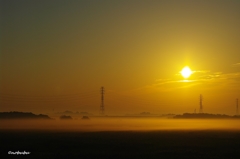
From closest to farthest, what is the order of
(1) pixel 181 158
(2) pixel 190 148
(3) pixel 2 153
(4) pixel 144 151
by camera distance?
(1) pixel 181 158 → (3) pixel 2 153 → (4) pixel 144 151 → (2) pixel 190 148

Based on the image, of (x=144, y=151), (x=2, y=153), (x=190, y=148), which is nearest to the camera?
(x=2, y=153)

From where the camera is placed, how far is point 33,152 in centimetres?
6300

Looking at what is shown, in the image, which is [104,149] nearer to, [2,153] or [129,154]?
[129,154]

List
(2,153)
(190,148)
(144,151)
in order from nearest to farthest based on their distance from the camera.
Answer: (2,153) → (144,151) → (190,148)

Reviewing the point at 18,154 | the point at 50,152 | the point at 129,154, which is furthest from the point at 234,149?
the point at 18,154

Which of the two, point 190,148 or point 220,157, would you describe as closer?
point 220,157

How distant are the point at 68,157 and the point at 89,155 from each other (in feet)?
12.4

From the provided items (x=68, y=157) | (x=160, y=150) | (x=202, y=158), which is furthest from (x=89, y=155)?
(x=202, y=158)

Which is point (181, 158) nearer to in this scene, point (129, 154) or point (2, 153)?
point (129, 154)

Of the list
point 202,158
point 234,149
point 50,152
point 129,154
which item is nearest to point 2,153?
point 50,152

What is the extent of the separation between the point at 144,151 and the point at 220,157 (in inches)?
520

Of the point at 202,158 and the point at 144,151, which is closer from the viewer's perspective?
the point at 202,158

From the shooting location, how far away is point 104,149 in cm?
6781

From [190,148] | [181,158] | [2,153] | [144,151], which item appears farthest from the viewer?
[190,148]
